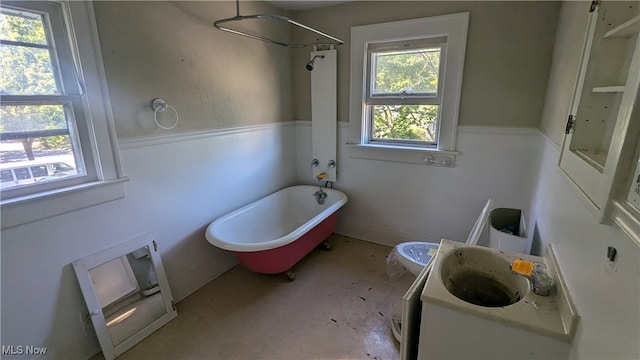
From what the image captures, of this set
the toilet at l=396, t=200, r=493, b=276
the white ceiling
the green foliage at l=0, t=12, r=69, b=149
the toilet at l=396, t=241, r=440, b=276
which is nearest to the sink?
the toilet at l=396, t=200, r=493, b=276

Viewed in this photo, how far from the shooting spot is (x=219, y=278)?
7.85ft

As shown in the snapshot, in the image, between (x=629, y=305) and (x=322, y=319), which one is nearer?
(x=629, y=305)

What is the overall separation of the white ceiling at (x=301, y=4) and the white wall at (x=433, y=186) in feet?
3.64

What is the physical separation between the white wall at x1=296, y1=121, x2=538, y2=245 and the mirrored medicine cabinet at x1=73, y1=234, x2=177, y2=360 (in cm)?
180

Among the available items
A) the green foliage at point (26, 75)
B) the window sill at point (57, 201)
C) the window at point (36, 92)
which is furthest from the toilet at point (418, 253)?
the green foliage at point (26, 75)

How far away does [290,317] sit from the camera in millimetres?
1954

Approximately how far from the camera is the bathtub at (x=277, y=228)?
2041 millimetres

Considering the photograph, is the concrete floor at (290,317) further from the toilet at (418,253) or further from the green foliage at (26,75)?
the green foliage at (26,75)

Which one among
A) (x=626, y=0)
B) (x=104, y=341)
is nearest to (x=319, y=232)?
(x=104, y=341)

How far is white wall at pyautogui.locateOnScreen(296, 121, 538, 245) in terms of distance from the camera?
2242 millimetres

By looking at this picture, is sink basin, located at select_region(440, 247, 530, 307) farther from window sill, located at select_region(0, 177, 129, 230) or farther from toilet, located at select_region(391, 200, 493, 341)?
window sill, located at select_region(0, 177, 129, 230)

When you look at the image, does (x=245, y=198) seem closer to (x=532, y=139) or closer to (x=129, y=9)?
(x=129, y=9)

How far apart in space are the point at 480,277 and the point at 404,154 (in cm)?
153

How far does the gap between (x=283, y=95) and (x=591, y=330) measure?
2.76m
